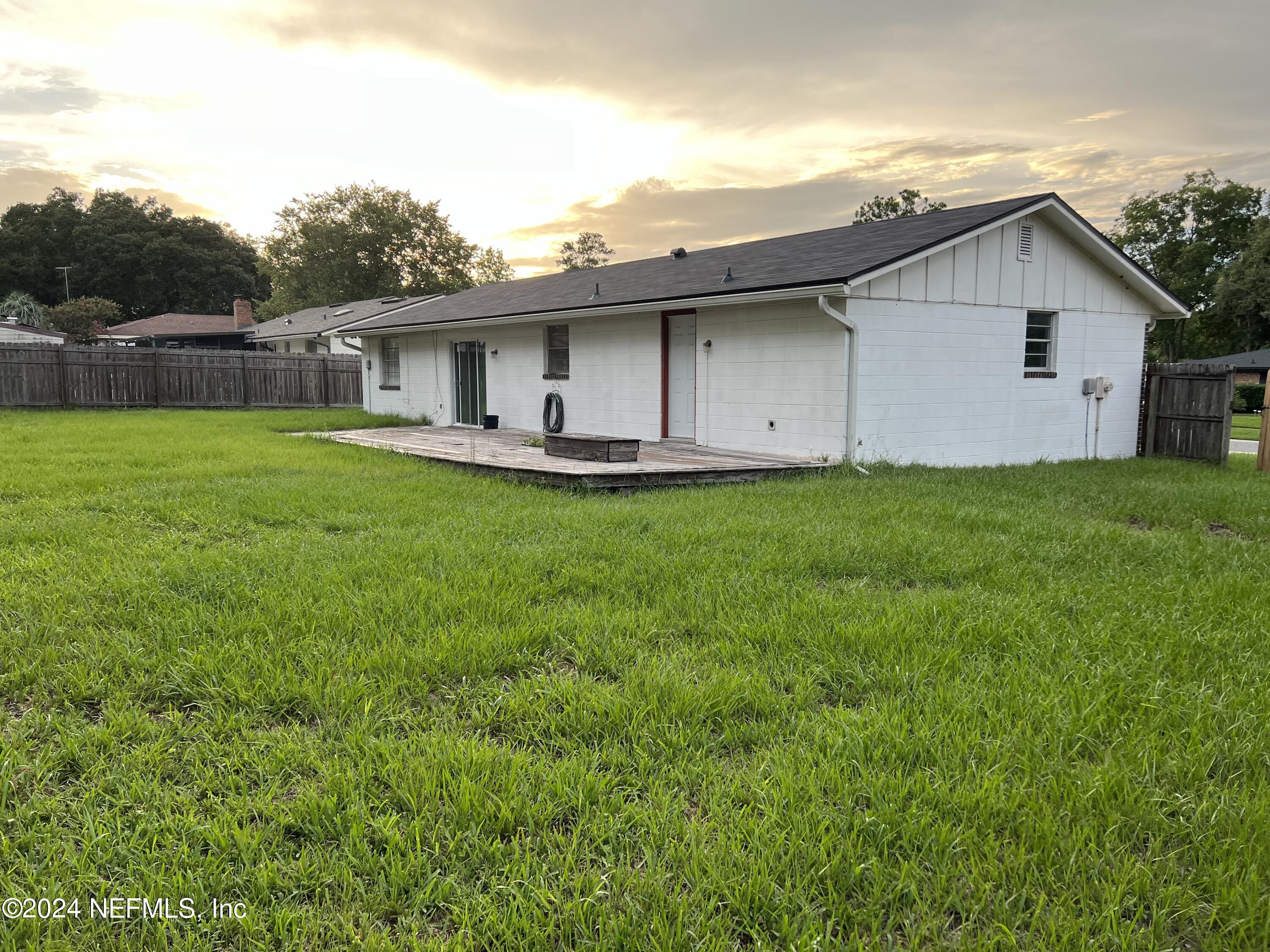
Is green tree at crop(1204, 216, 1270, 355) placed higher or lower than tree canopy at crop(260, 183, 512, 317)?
lower

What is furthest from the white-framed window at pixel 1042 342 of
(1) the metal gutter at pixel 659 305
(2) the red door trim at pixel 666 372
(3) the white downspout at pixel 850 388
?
(2) the red door trim at pixel 666 372

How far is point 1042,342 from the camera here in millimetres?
12102

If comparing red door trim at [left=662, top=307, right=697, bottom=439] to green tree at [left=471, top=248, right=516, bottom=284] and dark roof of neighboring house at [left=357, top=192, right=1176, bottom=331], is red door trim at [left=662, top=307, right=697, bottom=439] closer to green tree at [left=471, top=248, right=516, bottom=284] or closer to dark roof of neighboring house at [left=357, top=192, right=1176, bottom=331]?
dark roof of neighboring house at [left=357, top=192, right=1176, bottom=331]

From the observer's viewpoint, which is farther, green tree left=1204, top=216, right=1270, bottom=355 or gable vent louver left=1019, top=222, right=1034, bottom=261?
green tree left=1204, top=216, right=1270, bottom=355

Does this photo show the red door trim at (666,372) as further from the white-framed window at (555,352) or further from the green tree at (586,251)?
the green tree at (586,251)

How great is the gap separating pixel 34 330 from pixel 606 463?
44648 millimetres

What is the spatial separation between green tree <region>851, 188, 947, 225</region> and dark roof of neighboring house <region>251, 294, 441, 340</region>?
24.6 metres

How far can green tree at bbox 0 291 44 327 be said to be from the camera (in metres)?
50.4

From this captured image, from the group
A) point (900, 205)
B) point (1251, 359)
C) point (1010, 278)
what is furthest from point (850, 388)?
point (900, 205)

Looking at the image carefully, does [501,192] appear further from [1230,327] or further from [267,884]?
[1230,327]

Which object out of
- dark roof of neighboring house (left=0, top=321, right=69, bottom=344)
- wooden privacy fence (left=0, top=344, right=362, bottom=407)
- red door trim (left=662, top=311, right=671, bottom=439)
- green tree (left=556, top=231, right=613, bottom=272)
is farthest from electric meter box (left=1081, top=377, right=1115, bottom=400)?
green tree (left=556, top=231, right=613, bottom=272)

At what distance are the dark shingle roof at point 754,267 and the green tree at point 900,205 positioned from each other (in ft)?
93.9

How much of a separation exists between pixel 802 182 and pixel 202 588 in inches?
852

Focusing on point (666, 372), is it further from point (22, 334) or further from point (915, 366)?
point (22, 334)
